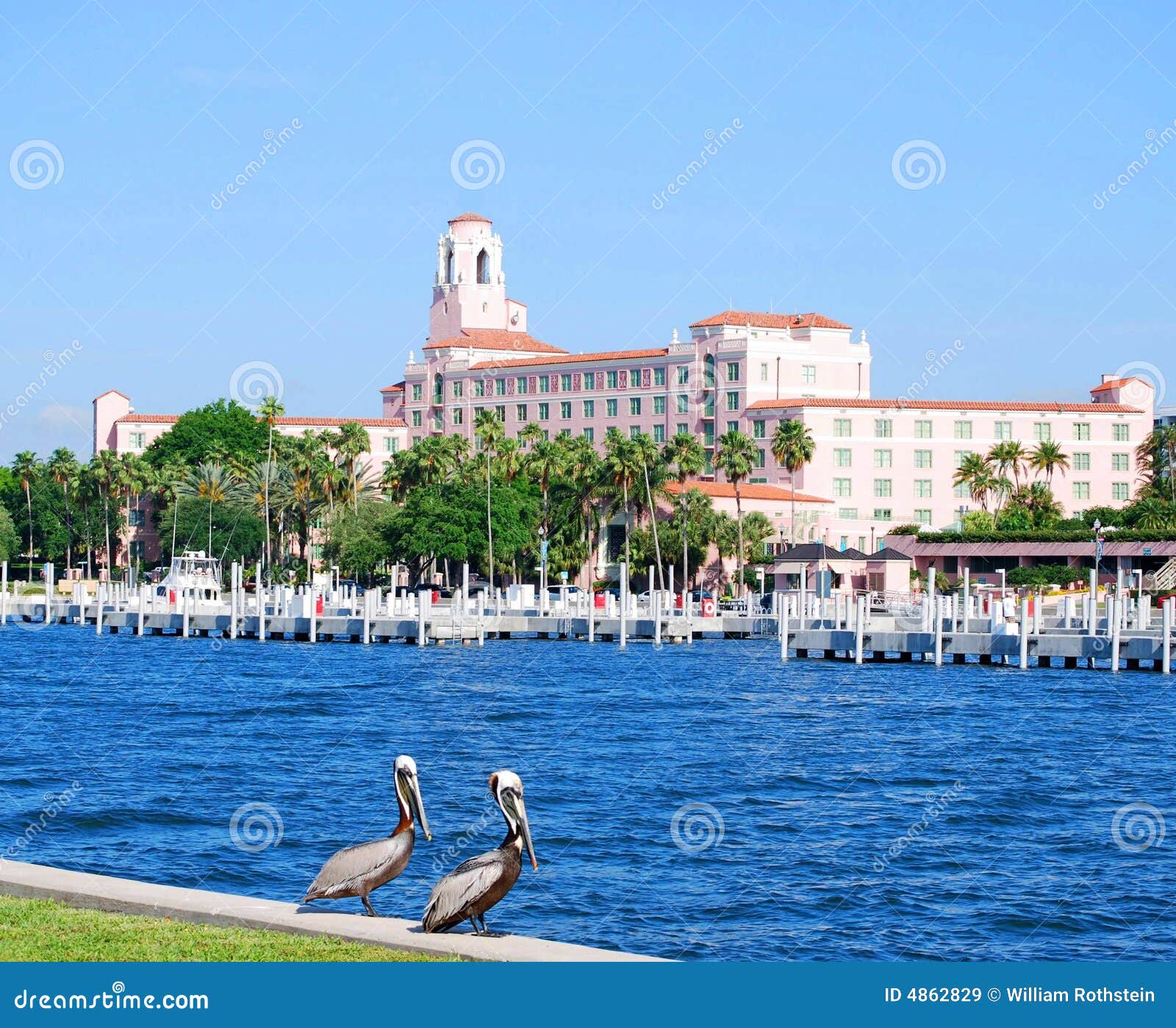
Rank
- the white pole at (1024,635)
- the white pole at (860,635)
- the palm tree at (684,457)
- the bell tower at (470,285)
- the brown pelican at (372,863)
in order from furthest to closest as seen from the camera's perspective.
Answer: the bell tower at (470,285)
the palm tree at (684,457)
the white pole at (860,635)
the white pole at (1024,635)
the brown pelican at (372,863)

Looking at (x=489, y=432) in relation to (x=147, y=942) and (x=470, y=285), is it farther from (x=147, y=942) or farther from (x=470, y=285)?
(x=147, y=942)

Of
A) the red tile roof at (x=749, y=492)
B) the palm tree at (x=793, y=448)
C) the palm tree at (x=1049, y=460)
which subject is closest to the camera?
the red tile roof at (x=749, y=492)

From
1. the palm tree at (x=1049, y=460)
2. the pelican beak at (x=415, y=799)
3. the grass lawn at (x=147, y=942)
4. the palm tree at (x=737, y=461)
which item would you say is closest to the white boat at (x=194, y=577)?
the palm tree at (x=737, y=461)

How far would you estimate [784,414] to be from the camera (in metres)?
120

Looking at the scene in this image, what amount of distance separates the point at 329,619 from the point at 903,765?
44.7 meters

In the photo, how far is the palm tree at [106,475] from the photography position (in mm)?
125750

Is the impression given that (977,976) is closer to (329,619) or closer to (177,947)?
(177,947)

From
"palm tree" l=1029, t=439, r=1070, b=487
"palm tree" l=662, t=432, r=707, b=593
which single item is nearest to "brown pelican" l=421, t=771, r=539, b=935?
"palm tree" l=662, t=432, r=707, b=593

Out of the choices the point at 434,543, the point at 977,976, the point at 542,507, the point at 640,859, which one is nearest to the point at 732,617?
the point at 434,543

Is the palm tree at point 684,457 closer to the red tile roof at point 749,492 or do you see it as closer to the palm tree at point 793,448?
the red tile roof at point 749,492
